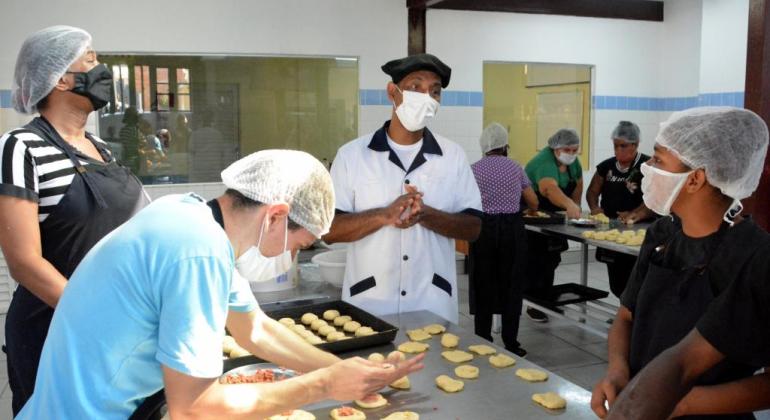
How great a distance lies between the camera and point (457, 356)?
2053 mm

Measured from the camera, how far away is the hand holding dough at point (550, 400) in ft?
5.54

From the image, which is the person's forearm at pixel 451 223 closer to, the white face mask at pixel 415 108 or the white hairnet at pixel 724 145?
the white face mask at pixel 415 108

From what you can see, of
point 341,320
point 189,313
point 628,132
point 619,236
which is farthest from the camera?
point 628,132

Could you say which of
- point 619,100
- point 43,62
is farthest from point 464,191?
point 619,100

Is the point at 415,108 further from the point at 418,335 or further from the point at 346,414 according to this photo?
the point at 346,414

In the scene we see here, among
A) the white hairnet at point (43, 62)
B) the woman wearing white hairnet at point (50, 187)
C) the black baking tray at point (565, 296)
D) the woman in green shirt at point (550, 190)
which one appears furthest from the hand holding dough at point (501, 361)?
the woman in green shirt at point (550, 190)

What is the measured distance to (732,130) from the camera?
1.65 m

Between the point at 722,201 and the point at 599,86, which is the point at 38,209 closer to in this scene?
the point at 722,201

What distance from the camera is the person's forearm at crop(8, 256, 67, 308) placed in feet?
5.85

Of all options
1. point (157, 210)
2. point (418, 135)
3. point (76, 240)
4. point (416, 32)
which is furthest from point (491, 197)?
point (157, 210)

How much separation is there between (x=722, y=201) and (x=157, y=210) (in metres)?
1.37

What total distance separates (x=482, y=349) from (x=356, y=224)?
0.66 meters

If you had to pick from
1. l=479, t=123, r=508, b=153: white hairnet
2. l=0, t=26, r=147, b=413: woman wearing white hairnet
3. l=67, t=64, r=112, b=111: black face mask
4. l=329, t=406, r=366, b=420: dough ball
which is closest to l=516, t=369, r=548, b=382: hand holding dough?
l=329, t=406, r=366, b=420: dough ball

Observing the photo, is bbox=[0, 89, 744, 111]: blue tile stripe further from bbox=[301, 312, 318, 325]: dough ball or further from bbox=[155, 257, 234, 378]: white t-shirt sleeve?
bbox=[155, 257, 234, 378]: white t-shirt sleeve
